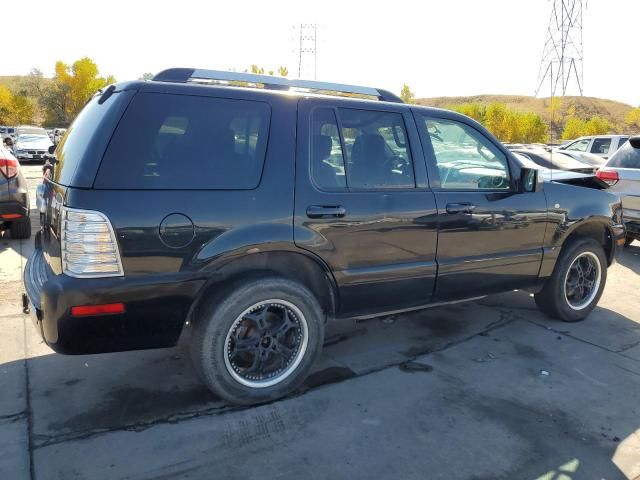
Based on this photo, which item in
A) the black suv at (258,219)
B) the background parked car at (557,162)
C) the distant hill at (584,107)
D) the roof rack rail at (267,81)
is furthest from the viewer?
the distant hill at (584,107)

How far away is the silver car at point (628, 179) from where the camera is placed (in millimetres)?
7102

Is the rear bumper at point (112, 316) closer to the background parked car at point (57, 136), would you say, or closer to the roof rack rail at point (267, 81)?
the roof rack rail at point (267, 81)

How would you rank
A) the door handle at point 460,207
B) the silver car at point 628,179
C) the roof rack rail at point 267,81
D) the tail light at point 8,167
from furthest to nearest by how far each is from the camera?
the silver car at point 628,179, the tail light at point 8,167, the door handle at point 460,207, the roof rack rail at point 267,81

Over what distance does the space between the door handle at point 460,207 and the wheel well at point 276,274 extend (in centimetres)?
104

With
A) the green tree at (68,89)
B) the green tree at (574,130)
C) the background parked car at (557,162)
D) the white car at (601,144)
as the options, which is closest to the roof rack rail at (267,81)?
the background parked car at (557,162)

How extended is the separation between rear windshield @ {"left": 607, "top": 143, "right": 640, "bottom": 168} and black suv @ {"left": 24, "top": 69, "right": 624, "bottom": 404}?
4163 mm

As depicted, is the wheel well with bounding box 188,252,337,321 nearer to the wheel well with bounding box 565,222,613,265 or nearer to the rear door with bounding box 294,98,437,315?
the rear door with bounding box 294,98,437,315

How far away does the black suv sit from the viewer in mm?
2697

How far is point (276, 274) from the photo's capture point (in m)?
3.19

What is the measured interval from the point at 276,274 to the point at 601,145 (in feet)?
49.3

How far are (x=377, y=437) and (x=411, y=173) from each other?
1.76 m

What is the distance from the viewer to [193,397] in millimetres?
3262

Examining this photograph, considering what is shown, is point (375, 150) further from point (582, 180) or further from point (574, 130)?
point (574, 130)

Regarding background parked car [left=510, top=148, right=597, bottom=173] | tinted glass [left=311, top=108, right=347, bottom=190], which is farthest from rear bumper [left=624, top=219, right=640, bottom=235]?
tinted glass [left=311, top=108, right=347, bottom=190]
